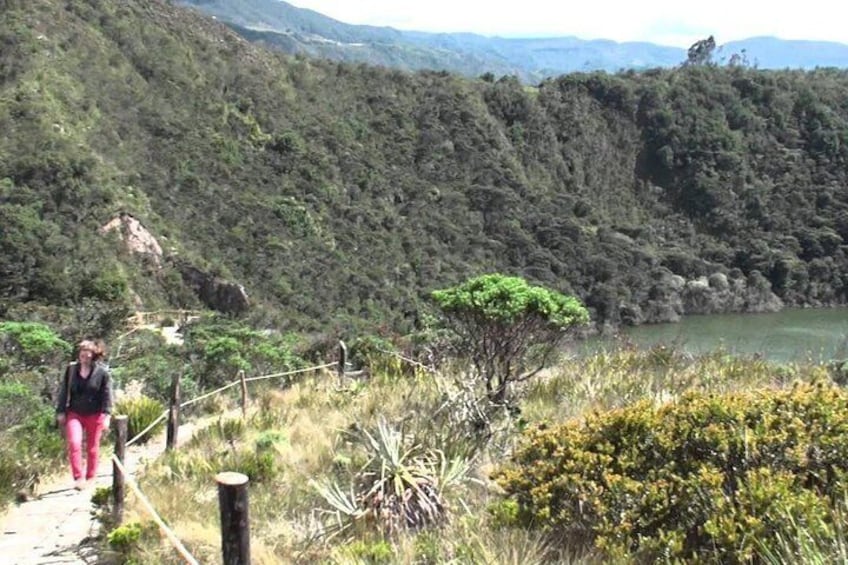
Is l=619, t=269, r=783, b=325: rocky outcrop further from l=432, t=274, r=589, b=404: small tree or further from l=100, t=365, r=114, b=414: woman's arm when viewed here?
l=100, t=365, r=114, b=414: woman's arm

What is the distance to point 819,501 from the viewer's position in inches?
127

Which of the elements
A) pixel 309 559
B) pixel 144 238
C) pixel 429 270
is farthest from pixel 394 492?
pixel 429 270

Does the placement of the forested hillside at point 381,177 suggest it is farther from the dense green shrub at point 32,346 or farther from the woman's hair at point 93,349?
the woman's hair at point 93,349

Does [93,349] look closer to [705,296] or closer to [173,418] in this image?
[173,418]

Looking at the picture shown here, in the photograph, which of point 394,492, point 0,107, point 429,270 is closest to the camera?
point 394,492

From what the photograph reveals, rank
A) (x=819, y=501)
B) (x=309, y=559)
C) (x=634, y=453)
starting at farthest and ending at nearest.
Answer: (x=309, y=559) → (x=634, y=453) → (x=819, y=501)

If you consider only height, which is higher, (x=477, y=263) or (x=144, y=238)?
(x=144, y=238)

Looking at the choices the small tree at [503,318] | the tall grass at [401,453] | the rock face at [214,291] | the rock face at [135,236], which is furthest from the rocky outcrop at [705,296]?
the small tree at [503,318]

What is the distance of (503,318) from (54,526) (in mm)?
3358

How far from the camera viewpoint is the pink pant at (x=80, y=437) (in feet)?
21.1

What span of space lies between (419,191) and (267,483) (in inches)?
2044

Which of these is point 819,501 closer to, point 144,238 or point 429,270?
point 144,238

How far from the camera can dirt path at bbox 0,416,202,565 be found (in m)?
5.02

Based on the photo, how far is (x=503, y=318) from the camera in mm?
6273
